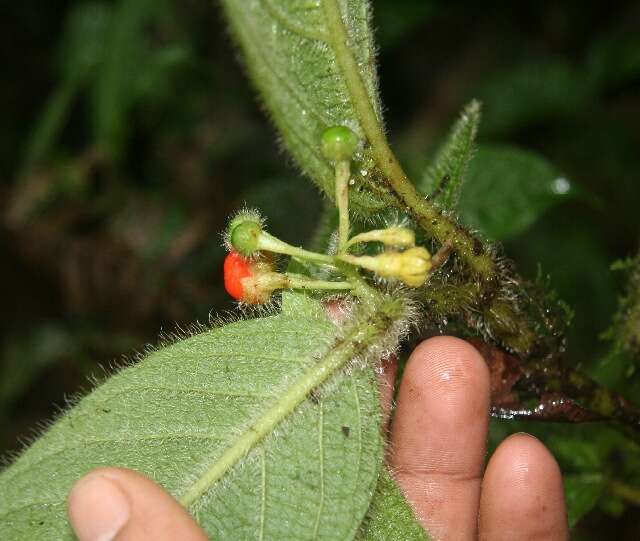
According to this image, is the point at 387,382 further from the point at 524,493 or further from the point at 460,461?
the point at 524,493

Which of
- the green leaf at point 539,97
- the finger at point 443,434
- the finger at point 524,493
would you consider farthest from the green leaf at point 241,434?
the green leaf at point 539,97

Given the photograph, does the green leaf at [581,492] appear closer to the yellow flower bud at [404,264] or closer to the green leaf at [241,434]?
the green leaf at [241,434]

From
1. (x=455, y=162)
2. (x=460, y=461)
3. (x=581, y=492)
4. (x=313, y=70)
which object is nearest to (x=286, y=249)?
(x=313, y=70)

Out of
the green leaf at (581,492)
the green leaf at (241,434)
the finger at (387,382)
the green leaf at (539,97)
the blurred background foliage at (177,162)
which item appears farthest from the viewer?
the green leaf at (539,97)

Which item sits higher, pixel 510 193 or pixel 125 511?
pixel 510 193

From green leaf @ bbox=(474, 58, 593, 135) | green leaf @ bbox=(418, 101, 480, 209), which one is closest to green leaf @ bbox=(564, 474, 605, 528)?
green leaf @ bbox=(418, 101, 480, 209)

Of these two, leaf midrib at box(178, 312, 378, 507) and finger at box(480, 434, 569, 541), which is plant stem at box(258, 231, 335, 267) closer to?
leaf midrib at box(178, 312, 378, 507)
